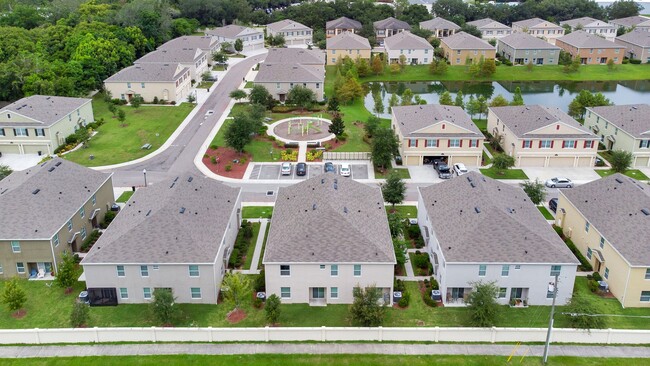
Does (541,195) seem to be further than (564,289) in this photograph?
Yes

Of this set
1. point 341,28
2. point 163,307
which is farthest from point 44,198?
point 341,28

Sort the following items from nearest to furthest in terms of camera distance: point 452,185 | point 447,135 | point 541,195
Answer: point 452,185
point 541,195
point 447,135

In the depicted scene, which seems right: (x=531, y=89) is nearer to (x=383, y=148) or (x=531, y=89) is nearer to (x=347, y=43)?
(x=347, y=43)

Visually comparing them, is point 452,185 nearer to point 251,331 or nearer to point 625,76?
point 251,331

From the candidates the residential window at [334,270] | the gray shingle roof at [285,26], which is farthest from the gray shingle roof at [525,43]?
the residential window at [334,270]

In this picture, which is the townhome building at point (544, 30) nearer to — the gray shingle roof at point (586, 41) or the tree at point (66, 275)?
the gray shingle roof at point (586, 41)

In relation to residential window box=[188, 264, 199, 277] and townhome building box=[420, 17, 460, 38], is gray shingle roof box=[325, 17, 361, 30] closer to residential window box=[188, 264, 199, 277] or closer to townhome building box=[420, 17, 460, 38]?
townhome building box=[420, 17, 460, 38]

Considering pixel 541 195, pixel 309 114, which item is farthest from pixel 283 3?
pixel 541 195
